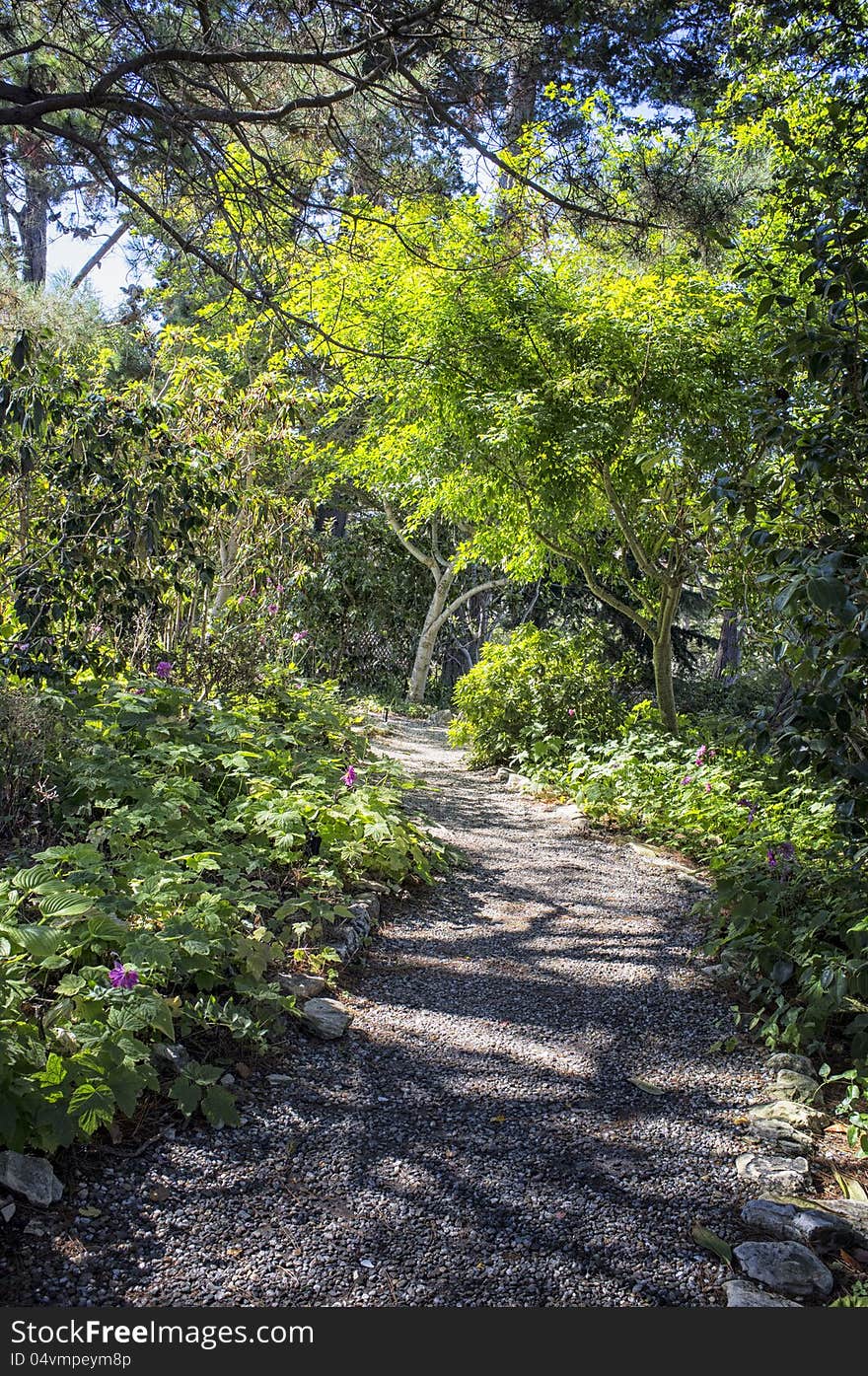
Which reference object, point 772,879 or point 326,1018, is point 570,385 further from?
point 326,1018

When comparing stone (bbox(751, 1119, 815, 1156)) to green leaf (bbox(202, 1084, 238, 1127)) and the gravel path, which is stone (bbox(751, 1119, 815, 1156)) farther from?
green leaf (bbox(202, 1084, 238, 1127))

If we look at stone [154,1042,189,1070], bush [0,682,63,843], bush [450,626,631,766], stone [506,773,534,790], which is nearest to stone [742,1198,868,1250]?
stone [154,1042,189,1070]

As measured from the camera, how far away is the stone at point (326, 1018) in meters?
2.70

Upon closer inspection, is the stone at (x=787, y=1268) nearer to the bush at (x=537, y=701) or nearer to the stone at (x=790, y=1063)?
the stone at (x=790, y=1063)

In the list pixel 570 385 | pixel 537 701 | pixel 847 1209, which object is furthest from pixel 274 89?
pixel 537 701

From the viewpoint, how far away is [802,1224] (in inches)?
75.5

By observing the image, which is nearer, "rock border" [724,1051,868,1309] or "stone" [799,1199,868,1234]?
"rock border" [724,1051,868,1309]

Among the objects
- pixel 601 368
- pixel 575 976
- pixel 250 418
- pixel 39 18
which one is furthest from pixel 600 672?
pixel 39 18

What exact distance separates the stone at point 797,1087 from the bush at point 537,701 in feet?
16.1

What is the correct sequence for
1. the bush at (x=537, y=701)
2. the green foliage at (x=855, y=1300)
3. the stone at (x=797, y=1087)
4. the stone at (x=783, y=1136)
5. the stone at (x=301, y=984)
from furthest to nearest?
the bush at (x=537, y=701)
the stone at (x=301, y=984)
the stone at (x=797, y=1087)
the stone at (x=783, y=1136)
the green foliage at (x=855, y=1300)

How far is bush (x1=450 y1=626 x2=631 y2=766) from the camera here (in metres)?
7.88

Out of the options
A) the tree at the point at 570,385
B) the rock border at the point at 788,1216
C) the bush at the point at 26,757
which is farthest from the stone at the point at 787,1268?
the tree at the point at 570,385

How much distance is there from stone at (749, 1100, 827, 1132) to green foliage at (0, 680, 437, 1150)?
1.33 m

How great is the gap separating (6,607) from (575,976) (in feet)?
9.76
